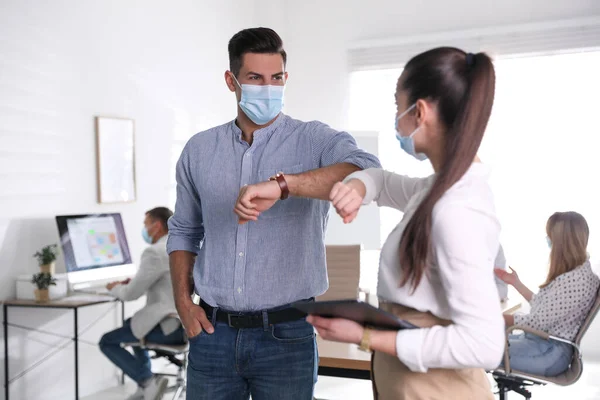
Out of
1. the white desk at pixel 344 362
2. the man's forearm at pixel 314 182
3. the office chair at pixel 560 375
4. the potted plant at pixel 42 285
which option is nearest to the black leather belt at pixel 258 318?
the man's forearm at pixel 314 182

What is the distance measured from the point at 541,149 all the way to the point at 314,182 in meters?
4.61

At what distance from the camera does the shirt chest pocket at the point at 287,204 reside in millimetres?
1738

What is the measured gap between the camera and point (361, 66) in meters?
6.26

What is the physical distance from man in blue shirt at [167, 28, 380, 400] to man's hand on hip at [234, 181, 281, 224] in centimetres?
19

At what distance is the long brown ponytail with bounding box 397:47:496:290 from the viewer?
111 cm

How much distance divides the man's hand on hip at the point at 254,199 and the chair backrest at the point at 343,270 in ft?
7.90

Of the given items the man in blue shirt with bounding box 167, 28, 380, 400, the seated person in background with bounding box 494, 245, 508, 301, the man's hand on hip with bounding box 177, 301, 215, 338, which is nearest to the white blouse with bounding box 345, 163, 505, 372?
the man in blue shirt with bounding box 167, 28, 380, 400

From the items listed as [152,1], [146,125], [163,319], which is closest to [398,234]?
[163,319]

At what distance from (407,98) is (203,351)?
2.95ft

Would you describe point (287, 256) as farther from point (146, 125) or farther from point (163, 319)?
point (146, 125)

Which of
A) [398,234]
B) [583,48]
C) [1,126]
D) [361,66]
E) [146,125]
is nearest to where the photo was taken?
[398,234]

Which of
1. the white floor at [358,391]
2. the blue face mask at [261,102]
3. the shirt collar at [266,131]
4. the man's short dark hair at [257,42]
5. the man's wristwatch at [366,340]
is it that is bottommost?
the white floor at [358,391]

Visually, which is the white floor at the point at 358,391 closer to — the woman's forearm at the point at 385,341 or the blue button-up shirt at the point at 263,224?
the blue button-up shirt at the point at 263,224

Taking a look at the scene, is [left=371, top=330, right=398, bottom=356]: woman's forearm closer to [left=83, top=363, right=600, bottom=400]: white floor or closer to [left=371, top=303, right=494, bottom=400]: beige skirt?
[left=371, top=303, right=494, bottom=400]: beige skirt
